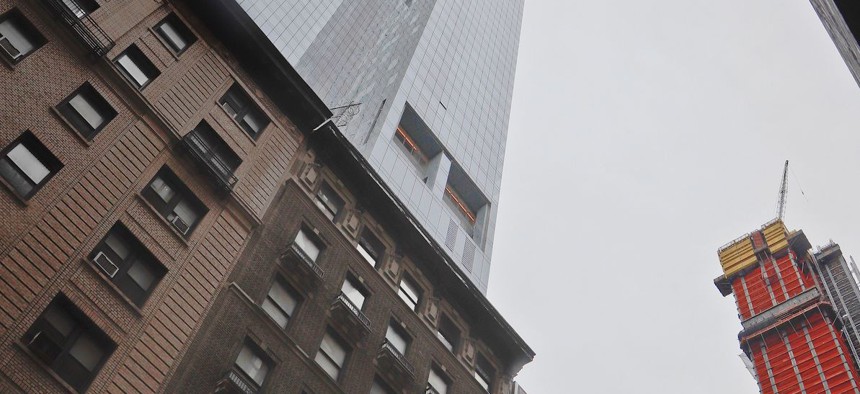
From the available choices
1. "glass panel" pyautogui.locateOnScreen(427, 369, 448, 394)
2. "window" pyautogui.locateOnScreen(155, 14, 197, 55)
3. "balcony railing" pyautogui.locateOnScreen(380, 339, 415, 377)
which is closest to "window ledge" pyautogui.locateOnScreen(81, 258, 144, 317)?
"window" pyautogui.locateOnScreen(155, 14, 197, 55)

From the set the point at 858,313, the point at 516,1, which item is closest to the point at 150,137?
the point at 516,1

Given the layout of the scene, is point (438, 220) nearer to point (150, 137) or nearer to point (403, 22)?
point (150, 137)

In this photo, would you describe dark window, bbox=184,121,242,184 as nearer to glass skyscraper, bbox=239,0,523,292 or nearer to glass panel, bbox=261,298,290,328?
glass panel, bbox=261,298,290,328

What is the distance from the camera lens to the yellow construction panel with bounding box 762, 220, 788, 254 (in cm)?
16100

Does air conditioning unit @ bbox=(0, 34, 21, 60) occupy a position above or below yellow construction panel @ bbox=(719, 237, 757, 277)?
below

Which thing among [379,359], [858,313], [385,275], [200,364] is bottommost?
[200,364]

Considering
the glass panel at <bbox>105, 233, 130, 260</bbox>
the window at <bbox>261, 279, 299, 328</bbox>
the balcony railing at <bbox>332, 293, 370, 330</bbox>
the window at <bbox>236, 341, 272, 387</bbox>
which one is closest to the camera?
the glass panel at <bbox>105, 233, 130, 260</bbox>

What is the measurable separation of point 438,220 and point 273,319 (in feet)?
87.1

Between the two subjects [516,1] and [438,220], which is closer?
[438,220]

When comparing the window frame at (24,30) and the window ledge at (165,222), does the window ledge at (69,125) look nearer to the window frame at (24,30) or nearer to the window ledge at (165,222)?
the window frame at (24,30)

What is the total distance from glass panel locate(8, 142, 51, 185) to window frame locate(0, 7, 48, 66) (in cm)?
349

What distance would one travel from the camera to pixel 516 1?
12925cm

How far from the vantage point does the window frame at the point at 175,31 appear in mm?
34622

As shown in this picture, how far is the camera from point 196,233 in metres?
30.6
